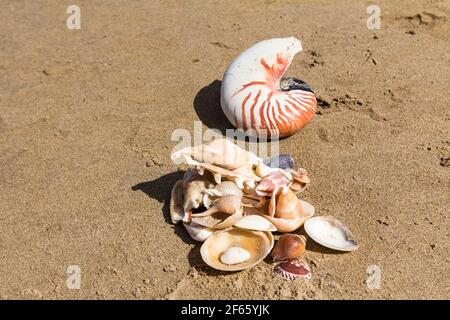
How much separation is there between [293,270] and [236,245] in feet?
1.41

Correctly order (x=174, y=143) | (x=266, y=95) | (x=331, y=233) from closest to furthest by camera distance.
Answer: (x=331, y=233) → (x=266, y=95) → (x=174, y=143)

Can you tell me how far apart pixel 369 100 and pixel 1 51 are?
13.9ft

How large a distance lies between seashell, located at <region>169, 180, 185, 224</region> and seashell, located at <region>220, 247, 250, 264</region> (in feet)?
1.61

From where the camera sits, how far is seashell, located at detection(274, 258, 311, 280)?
3396 mm

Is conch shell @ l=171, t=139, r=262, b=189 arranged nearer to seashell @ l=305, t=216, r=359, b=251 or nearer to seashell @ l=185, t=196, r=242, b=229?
seashell @ l=185, t=196, r=242, b=229

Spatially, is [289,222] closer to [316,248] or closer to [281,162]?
[316,248]

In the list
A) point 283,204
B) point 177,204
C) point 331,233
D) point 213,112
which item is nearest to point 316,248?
point 331,233

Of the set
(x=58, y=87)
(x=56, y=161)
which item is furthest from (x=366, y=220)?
(x=58, y=87)

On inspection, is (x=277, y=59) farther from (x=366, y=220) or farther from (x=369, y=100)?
(x=366, y=220)

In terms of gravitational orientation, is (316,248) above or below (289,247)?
below

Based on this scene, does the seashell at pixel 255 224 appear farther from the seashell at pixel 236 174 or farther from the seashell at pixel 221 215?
the seashell at pixel 236 174

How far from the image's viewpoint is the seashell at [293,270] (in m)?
3.40

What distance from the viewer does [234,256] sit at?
3.44m

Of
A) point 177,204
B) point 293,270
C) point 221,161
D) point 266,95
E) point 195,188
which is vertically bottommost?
point 293,270
